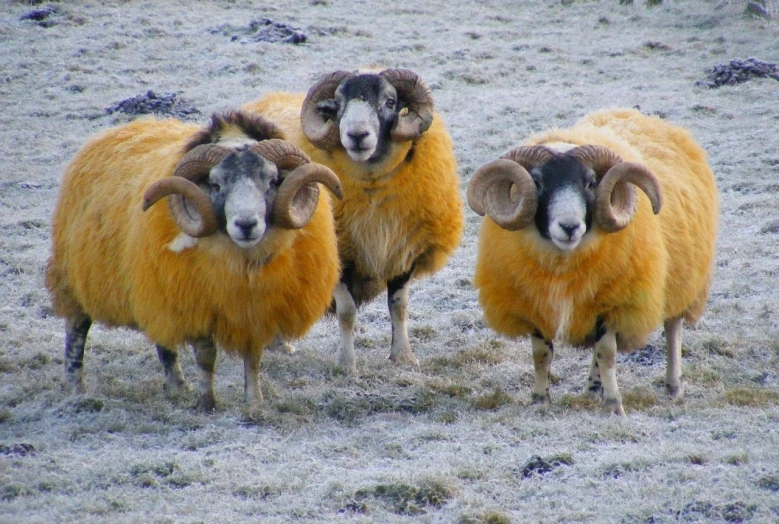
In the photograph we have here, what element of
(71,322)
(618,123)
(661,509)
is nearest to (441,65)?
(618,123)

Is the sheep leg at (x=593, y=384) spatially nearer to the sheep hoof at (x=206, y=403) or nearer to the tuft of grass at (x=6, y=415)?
the sheep hoof at (x=206, y=403)

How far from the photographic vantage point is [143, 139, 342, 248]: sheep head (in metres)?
6.87

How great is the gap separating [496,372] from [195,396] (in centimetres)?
269

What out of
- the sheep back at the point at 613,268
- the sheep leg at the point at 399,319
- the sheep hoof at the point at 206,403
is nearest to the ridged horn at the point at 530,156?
the sheep back at the point at 613,268

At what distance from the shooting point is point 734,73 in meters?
19.2

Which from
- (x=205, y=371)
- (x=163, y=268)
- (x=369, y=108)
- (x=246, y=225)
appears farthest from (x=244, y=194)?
(x=369, y=108)

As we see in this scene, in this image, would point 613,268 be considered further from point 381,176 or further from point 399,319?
point 399,319

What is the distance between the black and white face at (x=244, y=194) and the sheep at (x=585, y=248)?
4.99 feet

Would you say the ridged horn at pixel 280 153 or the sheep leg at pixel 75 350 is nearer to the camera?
the ridged horn at pixel 280 153

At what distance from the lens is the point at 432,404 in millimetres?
7812

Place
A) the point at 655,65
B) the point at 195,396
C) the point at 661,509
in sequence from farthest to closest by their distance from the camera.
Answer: the point at 655,65, the point at 195,396, the point at 661,509

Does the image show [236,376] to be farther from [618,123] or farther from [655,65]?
[655,65]

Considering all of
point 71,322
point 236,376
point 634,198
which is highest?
point 634,198

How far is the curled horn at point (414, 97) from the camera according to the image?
9.12m
